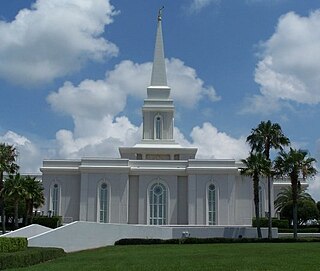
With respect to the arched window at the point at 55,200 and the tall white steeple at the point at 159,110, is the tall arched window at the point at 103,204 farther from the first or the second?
the tall white steeple at the point at 159,110

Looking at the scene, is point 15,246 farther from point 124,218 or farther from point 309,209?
point 309,209

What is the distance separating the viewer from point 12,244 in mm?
26766

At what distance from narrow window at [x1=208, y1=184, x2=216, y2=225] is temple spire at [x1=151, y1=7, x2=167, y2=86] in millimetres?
14206

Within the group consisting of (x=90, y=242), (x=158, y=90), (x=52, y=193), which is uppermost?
(x=158, y=90)

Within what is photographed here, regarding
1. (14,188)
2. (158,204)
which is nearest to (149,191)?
(158,204)

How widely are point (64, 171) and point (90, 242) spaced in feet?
52.4

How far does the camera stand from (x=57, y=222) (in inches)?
1938

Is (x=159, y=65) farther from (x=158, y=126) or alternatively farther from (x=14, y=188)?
(x=14, y=188)

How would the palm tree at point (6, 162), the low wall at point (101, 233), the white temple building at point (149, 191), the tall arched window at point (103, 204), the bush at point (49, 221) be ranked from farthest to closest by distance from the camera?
the white temple building at point (149, 191) → the tall arched window at point (103, 204) → the bush at point (49, 221) → the palm tree at point (6, 162) → the low wall at point (101, 233)

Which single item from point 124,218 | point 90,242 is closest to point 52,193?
point 124,218

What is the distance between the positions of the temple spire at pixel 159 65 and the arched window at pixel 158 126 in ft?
12.2

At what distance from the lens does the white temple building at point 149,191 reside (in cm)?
5288

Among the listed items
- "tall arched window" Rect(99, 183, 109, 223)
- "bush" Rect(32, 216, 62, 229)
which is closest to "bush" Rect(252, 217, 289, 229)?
"tall arched window" Rect(99, 183, 109, 223)

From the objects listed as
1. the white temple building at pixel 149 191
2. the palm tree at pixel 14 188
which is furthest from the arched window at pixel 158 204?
the palm tree at pixel 14 188
